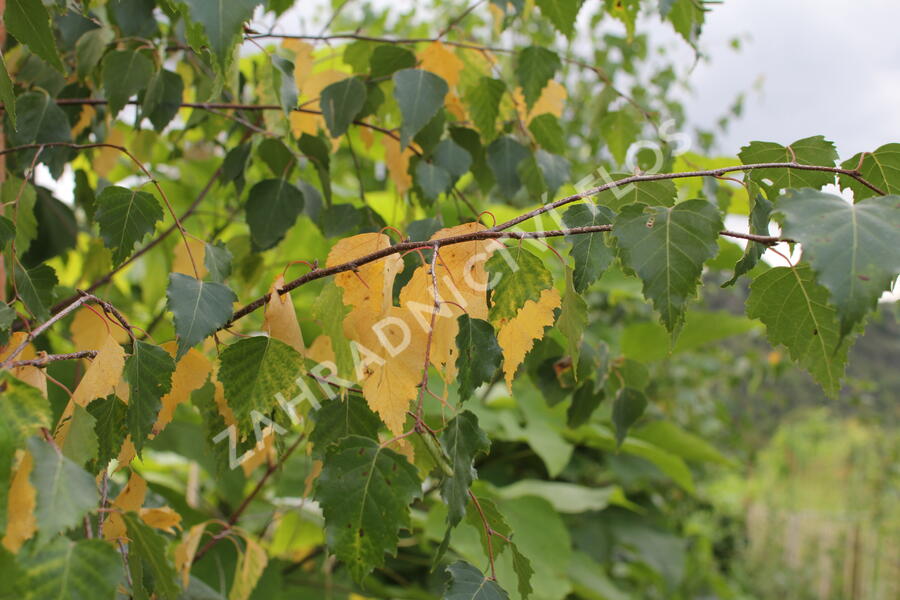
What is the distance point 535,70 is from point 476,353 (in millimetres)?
461

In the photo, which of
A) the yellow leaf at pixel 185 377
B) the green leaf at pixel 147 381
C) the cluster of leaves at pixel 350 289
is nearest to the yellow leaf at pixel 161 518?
the cluster of leaves at pixel 350 289

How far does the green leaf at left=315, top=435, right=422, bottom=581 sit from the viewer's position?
1.55 feet

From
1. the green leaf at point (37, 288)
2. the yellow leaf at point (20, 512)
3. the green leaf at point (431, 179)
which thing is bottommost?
the yellow leaf at point (20, 512)

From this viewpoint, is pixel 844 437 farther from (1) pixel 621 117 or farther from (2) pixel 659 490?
(1) pixel 621 117

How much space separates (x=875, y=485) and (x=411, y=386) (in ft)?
17.8

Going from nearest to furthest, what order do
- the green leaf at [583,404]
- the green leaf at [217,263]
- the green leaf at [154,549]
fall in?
the green leaf at [154,549]
the green leaf at [217,263]
the green leaf at [583,404]

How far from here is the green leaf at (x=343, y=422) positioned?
0.57 m

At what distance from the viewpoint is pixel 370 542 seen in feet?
1.56

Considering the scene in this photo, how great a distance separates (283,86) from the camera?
74 centimetres

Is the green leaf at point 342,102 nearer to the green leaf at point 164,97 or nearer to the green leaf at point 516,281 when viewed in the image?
the green leaf at point 164,97

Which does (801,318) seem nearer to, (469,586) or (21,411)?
(469,586)

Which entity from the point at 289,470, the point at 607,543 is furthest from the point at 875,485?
the point at 289,470

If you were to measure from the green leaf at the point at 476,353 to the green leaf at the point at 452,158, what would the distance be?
14.1 inches

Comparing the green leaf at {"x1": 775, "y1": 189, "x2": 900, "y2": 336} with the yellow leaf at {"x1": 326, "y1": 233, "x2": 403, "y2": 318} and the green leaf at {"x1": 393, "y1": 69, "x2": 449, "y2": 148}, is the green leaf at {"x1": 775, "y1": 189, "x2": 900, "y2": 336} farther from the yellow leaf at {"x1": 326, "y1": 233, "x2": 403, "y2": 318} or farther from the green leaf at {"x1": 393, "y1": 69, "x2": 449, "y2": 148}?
the green leaf at {"x1": 393, "y1": 69, "x2": 449, "y2": 148}
